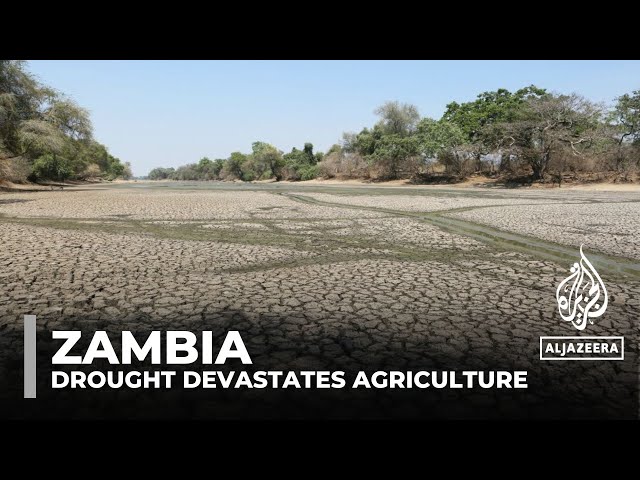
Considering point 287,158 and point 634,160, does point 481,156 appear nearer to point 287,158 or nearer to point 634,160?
point 634,160

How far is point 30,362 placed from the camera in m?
2.68

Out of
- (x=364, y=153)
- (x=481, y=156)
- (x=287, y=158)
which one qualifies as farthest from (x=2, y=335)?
(x=287, y=158)

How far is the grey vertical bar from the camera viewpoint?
2.46 metres

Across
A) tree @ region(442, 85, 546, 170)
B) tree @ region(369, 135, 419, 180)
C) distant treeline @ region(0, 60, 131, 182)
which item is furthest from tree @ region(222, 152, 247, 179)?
distant treeline @ region(0, 60, 131, 182)

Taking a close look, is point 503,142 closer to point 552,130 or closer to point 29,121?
point 552,130

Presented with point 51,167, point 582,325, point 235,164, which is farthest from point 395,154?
point 235,164

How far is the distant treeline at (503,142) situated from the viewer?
3234 cm

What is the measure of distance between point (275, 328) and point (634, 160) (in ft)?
127

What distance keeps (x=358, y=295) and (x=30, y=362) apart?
111 inches

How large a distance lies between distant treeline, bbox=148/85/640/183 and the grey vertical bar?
35189 mm

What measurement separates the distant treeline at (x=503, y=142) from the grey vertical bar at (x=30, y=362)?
35189mm

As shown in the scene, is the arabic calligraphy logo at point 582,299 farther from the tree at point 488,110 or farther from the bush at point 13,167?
the tree at point 488,110

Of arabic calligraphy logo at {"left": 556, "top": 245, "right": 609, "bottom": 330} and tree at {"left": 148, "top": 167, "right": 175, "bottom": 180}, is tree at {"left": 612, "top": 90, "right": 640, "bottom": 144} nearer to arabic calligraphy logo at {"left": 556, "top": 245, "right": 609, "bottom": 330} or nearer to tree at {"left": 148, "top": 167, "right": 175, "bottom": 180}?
arabic calligraphy logo at {"left": 556, "top": 245, "right": 609, "bottom": 330}

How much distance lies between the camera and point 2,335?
3277mm
